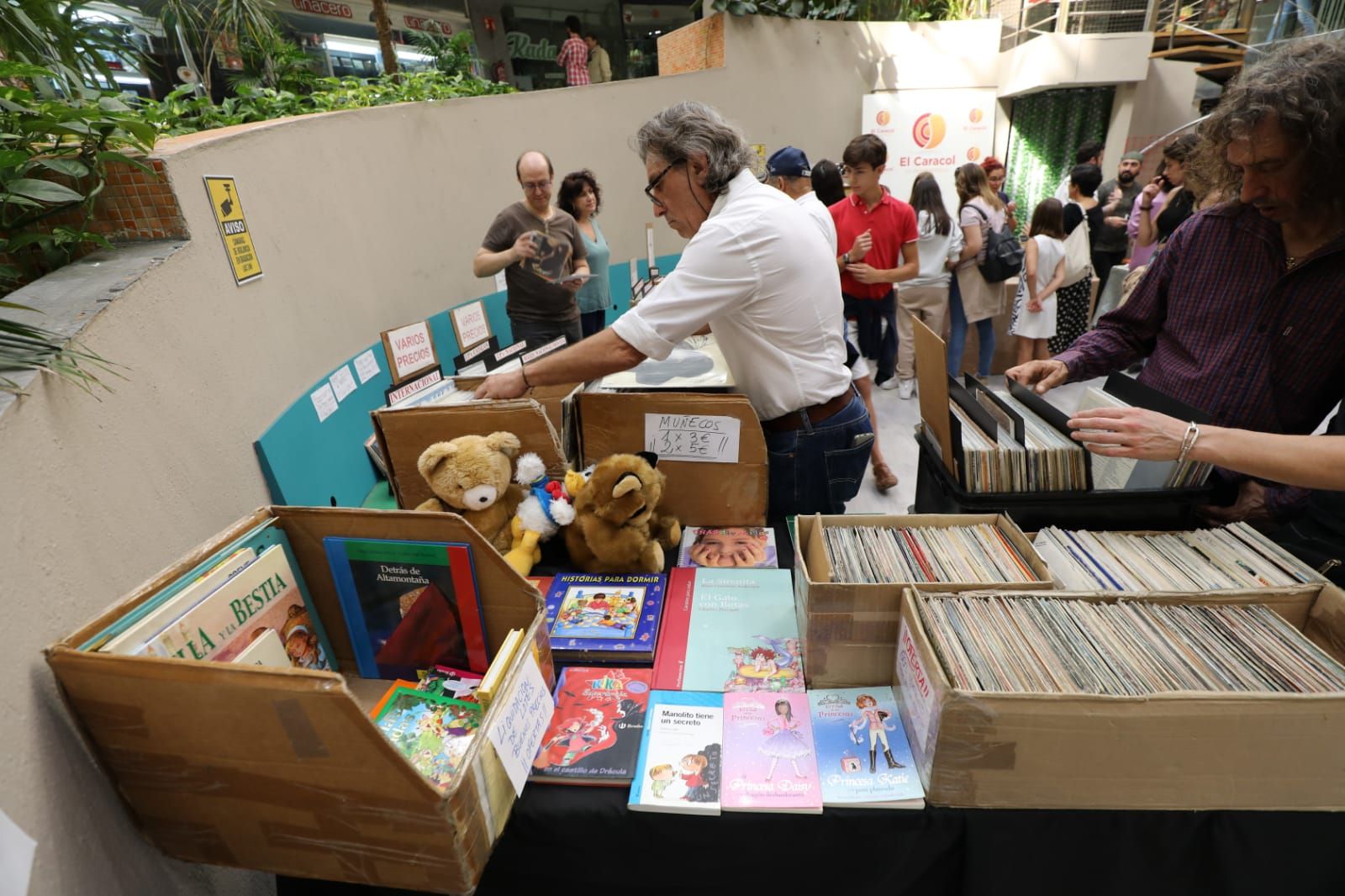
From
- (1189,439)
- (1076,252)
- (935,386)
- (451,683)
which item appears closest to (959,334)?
(1076,252)

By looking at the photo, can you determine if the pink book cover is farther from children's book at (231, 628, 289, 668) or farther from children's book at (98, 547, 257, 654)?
children's book at (98, 547, 257, 654)

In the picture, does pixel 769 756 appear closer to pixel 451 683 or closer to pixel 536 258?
pixel 451 683

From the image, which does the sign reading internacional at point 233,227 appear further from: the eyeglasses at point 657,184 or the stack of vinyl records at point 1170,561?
Result: the stack of vinyl records at point 1170,561

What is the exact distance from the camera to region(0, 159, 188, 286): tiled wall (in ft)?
4.29

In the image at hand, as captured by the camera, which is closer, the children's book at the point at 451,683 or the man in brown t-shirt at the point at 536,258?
the children's book at the point at 451,683

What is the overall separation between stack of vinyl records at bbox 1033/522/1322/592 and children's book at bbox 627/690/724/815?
2.07 ft

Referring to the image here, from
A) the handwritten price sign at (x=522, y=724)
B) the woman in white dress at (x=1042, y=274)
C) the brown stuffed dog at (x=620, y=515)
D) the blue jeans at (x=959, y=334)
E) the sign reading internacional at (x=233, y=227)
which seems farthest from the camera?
the blue jeans at (x=959, y=334)

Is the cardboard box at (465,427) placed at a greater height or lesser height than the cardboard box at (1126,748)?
greater

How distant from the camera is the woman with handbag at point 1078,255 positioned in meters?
4.19

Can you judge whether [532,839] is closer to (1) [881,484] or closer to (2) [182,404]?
(2) [182,404]

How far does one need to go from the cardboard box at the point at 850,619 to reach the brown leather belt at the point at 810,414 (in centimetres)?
56

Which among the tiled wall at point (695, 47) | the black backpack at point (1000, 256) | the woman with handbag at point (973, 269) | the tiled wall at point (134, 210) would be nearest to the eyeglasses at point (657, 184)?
the tiled wall at point (134, 210)

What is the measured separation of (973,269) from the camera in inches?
165

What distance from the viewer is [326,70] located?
19.4 feet
